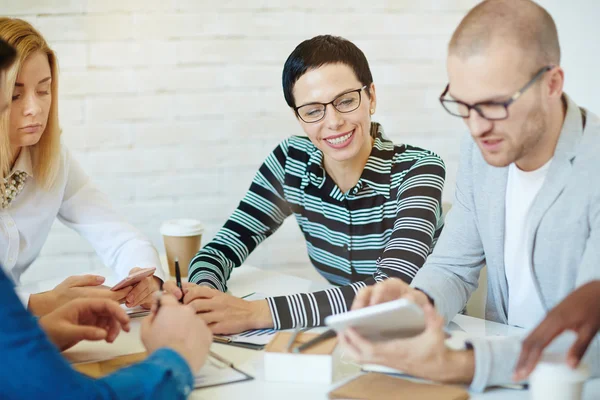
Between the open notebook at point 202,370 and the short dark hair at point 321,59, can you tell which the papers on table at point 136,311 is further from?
the short dark hair at point 321,59

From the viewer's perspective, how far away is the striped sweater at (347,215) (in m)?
1.80

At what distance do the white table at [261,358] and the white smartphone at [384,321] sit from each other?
0.12m

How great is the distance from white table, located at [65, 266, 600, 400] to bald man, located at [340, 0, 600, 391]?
4 centimetres

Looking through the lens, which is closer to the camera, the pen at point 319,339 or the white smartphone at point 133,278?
the pen at point 319,339

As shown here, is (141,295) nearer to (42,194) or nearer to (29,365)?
(42,194)

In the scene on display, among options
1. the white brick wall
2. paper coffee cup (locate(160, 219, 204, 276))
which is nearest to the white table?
paper coffee cup (locate(160, 219, 204, 276))

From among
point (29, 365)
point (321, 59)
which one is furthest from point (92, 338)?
point (321, 59)

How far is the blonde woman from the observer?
172 cm

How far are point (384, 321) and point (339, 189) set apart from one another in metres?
0.94

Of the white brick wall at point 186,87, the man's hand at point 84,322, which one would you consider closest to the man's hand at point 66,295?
the man's hand at point 84,322

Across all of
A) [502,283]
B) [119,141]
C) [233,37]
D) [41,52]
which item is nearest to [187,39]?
[233,37]

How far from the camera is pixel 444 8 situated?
3131 mm

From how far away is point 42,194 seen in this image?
2.01 metres

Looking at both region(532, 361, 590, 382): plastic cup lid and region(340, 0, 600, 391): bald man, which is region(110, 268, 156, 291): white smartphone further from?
region(532, 361, 590, 382): plastic cup lid
